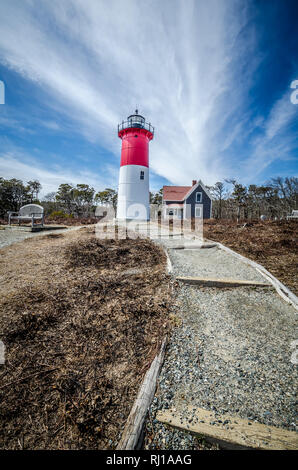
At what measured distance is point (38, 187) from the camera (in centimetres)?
3344

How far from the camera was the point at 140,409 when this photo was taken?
1957 millimetres

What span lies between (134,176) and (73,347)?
676 inches

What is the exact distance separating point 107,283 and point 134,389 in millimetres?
2526

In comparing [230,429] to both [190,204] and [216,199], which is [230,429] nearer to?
[190,204]

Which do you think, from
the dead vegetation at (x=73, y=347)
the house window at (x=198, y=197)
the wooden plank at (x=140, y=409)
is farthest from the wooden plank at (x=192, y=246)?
the house window at (x=198, y=197)

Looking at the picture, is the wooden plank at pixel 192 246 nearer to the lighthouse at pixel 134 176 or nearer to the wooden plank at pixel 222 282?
the wooden plank at pixel 222 282

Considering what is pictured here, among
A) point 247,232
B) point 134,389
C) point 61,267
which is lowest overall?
point 134,389

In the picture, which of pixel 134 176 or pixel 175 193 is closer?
pixel 134 176

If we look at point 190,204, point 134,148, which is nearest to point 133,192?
point 134,148

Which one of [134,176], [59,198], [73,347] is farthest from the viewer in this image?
[59,198]

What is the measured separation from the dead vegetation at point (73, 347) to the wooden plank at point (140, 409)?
105 mm

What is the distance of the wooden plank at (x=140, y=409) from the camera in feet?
5.66
